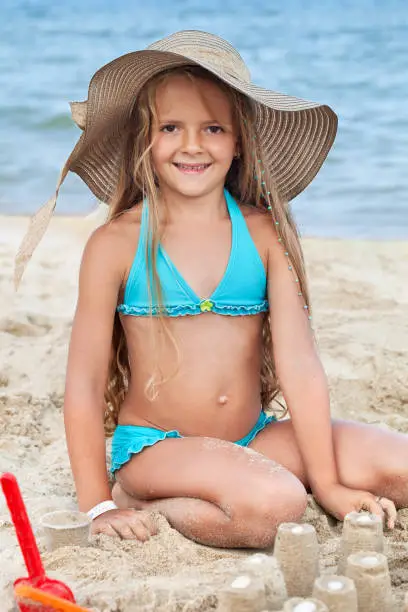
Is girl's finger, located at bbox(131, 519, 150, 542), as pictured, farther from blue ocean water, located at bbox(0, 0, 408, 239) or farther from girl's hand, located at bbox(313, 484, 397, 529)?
blue ocean water, located at bbox(0, 0, 408, 239)

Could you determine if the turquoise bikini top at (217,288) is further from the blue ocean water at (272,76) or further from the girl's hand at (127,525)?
the blue ocean water at (272,76)

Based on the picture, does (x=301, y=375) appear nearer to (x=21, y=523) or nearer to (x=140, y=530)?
(x=140, y=530)

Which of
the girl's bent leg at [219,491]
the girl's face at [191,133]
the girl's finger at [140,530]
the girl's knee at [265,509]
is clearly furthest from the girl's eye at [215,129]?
the girl's finger at [140,530]

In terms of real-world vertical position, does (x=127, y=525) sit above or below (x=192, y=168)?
below

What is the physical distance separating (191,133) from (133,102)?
22 centimetres

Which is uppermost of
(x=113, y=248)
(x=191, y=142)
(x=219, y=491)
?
(x=191, y=142)

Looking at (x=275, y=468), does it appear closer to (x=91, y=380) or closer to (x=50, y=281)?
(x=91, y=380)

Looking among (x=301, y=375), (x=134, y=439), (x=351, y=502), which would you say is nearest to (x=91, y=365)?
(x=134, y=439)

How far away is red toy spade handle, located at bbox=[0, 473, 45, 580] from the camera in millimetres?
1659

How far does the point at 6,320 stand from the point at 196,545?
188 cm

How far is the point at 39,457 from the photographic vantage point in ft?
10.0

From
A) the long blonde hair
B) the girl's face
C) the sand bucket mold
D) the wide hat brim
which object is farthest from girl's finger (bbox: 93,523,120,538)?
the girl's face

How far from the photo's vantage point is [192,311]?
2.63m

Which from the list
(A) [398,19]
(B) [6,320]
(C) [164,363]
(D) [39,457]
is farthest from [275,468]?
(A) [398,19]
